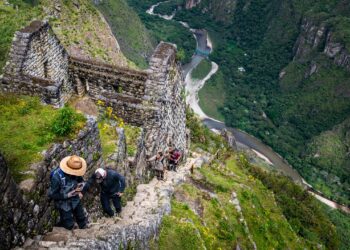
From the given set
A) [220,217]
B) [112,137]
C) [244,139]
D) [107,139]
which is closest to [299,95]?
[244,139]

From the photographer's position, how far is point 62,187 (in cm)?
920

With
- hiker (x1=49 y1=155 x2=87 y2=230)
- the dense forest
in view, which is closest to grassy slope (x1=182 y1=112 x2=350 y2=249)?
hiker (x1=49 y1=155 x2=87 y2=230)

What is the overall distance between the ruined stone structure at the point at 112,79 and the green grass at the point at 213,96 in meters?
119

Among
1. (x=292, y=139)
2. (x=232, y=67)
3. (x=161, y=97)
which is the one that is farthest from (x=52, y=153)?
(x=232, y=67)

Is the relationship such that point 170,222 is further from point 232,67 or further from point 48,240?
point 232,67

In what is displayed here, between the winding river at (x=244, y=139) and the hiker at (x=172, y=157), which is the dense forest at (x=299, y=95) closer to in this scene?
the winding river at (x=244, y=139)

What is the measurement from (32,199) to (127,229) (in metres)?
2.96

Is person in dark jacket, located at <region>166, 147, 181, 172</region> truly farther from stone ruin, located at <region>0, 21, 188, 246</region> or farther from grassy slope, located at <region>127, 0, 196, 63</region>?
grassy slope, located at <region>127, 0, 196, 63</region>

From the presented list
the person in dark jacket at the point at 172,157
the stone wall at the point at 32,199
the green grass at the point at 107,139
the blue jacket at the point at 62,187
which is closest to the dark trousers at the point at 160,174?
the person in dark jacket at the point at 172,157

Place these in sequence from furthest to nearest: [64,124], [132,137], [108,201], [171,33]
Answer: [171,33] → [132,137] → [108,201] → [64,124]

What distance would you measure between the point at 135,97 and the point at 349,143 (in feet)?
417

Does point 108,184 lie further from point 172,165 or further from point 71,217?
point 172,165

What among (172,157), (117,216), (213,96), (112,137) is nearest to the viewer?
(117,216)

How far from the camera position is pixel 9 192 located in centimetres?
794
